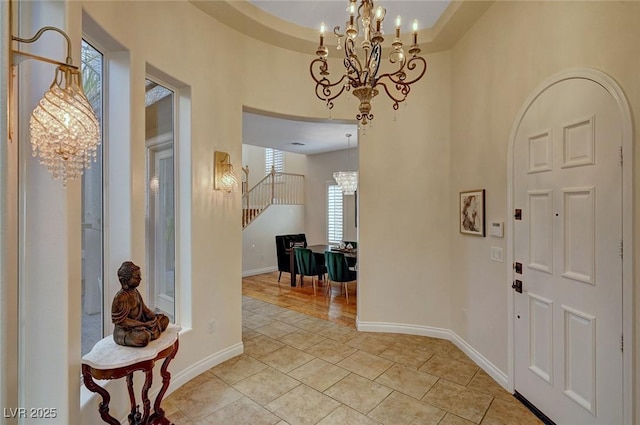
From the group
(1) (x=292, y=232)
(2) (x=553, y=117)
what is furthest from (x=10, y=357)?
(1) (x=292, y=232)

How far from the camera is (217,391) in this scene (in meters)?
2.69

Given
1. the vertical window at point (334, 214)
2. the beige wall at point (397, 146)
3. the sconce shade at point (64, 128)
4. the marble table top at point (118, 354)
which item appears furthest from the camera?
the vertical window at point (334, 214)

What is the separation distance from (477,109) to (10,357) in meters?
3.95

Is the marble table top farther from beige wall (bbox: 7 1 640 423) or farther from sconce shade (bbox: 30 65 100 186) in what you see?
sconce shade (bbox: 30 65 100 186)

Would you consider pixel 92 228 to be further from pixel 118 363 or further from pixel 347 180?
pixel 347 180

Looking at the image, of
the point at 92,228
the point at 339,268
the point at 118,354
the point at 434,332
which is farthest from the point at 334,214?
the point at 118,354

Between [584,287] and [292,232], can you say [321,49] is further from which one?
[292,232]

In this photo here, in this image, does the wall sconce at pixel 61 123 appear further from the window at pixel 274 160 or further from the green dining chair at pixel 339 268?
the window at pixel 274 160

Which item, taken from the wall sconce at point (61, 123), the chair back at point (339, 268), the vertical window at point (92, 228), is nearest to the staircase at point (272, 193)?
the chair back at point (339, 268)

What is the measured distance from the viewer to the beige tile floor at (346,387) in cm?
235

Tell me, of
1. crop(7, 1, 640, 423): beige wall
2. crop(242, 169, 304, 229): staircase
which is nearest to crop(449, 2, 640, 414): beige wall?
crop(7, 1, 640, 423): beige wall

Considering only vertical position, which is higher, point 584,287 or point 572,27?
point 572,27

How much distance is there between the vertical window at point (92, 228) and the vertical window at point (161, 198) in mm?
615

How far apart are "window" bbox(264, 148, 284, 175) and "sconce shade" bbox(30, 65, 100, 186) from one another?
28.2 ft
